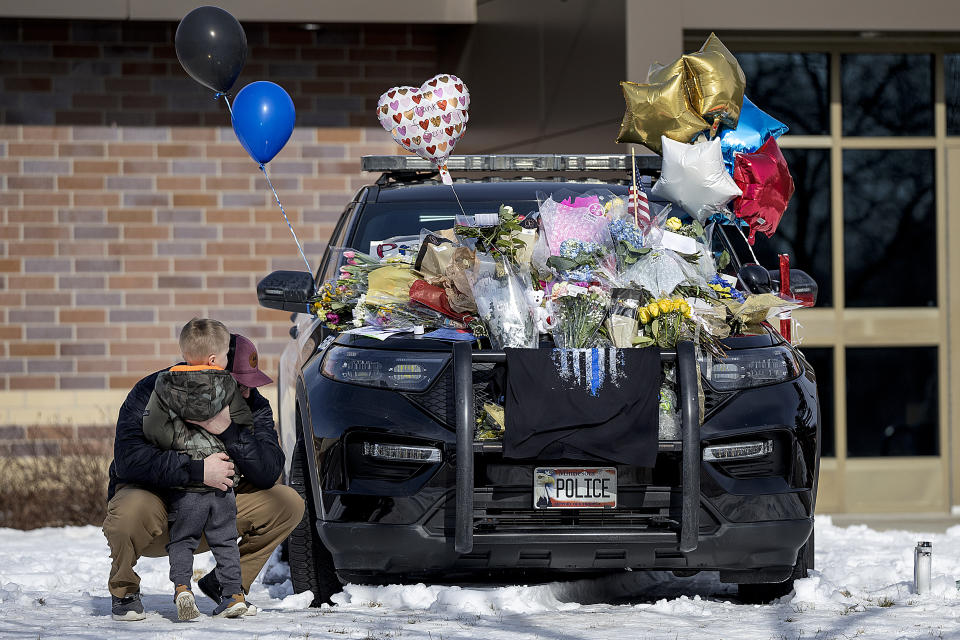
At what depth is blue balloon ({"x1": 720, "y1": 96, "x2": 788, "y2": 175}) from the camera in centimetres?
670

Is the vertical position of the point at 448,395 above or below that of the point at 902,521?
above

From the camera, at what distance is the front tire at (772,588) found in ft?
19.3

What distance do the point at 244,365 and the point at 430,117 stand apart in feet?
5.83

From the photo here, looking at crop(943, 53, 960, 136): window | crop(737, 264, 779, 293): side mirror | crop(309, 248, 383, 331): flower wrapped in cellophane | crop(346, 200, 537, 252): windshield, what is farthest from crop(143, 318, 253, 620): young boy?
crop(943, 53, 960, 136): window

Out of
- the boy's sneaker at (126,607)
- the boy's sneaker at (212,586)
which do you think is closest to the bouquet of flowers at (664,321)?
the boy's sneaker at (212,586)

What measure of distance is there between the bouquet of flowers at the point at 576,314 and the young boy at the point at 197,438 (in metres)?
1.25

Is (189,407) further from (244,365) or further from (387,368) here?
(387,368)

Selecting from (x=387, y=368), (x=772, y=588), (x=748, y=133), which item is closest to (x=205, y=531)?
(x=387, y=368)

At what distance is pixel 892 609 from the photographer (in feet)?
18.5

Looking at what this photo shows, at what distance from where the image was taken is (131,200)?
1158cm

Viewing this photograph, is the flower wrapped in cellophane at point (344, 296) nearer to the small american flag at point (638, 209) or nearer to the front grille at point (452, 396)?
the front grille at point (452, 396)

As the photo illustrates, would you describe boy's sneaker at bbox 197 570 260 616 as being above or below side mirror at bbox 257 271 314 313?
below

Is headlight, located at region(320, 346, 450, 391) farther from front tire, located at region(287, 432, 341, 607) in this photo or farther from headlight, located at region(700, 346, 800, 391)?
headlight, located at region(700, 346, 800, 391)

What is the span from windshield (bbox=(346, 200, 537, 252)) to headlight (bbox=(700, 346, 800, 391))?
1537 mm
